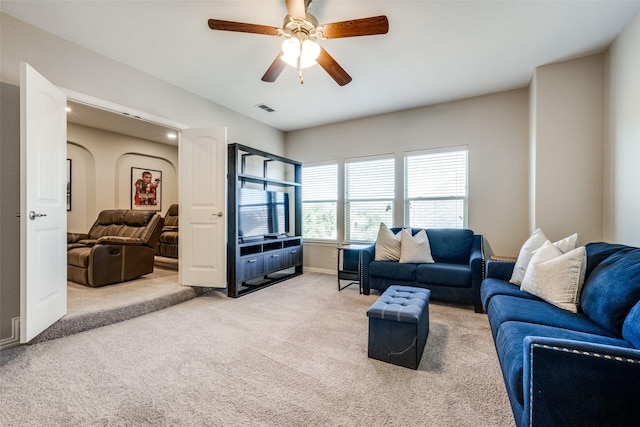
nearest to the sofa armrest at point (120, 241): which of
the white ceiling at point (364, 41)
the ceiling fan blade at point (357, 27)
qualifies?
the white ceiling at point (364, 41)

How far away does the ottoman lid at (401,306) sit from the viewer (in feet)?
6.37

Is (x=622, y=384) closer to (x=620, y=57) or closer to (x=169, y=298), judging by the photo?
(x=620, y=57)

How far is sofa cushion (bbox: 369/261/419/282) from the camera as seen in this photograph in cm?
345

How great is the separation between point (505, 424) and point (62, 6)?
163 inches

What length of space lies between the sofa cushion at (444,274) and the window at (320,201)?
6.38ft

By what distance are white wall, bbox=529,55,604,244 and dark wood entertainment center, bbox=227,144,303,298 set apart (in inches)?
135

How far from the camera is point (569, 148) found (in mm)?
3020

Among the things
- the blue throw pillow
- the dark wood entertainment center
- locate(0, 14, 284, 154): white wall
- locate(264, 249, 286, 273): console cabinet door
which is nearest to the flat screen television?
the dark wood entertainment center

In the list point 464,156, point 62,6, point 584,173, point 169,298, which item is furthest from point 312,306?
point 62,6

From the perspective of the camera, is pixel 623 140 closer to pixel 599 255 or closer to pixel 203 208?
pixel 599 255

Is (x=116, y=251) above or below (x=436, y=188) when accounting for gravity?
below

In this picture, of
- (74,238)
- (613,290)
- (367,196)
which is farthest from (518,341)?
(74,238)

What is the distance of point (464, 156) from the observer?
159 inches

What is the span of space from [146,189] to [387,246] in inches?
213
